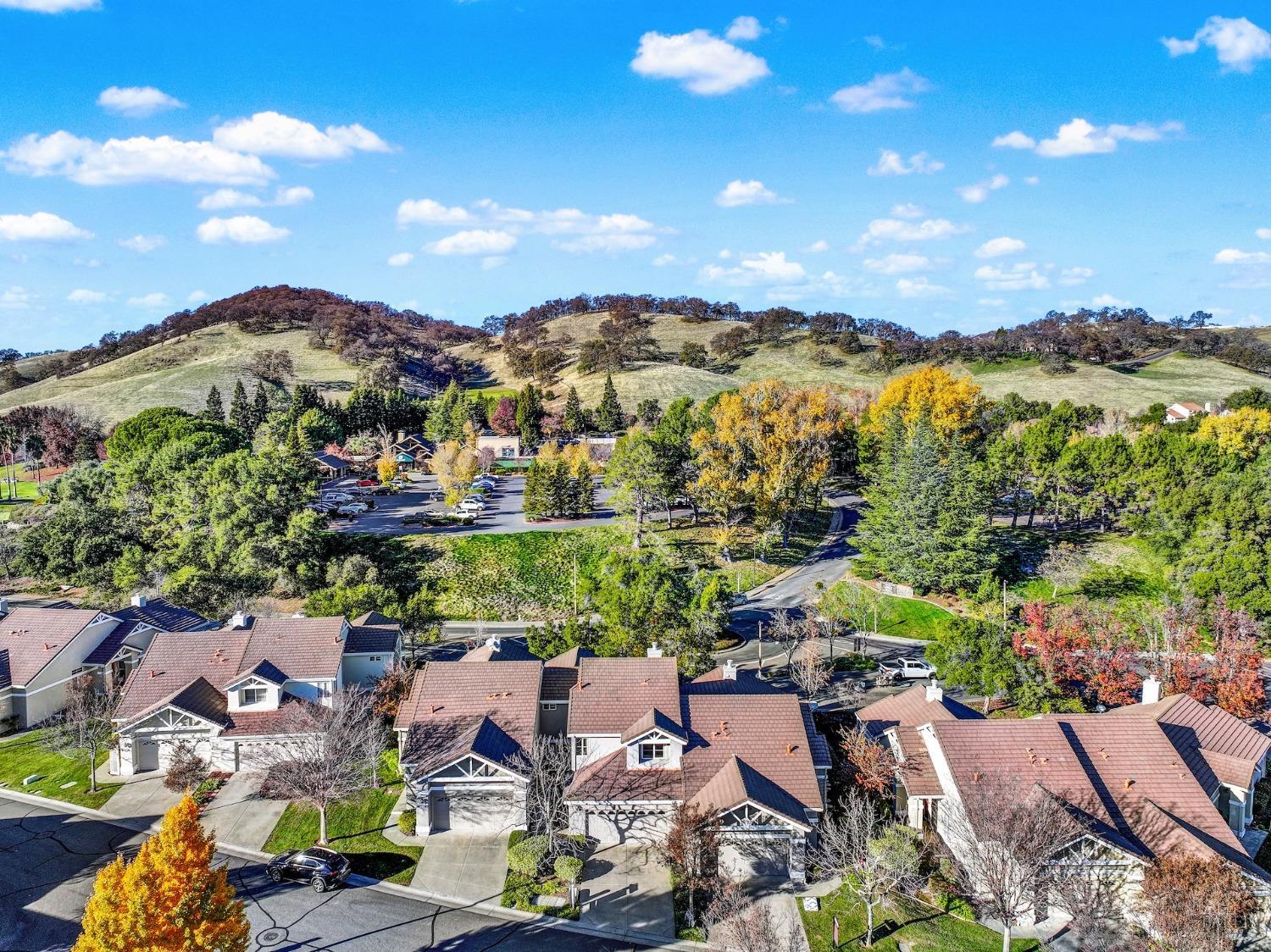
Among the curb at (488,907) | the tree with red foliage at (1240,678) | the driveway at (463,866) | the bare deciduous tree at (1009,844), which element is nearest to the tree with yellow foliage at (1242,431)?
the tree with red foliage at (1240,678)

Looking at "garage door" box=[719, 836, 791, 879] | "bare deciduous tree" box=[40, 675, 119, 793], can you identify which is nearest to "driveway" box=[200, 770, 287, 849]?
"bare deciduous tree" box=[40, 675, 119, 793]

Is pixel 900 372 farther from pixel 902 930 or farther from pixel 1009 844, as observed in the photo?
pixel 902 930

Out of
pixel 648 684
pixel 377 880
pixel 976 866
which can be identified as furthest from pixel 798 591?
pixel 377 880

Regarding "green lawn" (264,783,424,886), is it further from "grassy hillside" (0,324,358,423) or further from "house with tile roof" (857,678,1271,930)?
"grassy hillside" (0,324,358,423)

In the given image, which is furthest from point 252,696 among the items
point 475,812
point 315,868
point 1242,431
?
point 1242,431

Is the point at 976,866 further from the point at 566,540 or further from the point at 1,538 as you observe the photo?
the point at 1,538

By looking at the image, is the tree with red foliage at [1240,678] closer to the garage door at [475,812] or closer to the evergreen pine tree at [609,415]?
the garage door at [475,812]
